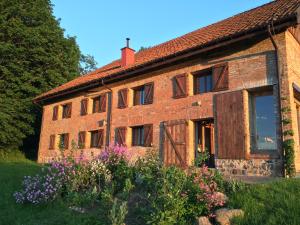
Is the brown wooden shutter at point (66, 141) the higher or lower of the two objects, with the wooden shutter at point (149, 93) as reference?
lower

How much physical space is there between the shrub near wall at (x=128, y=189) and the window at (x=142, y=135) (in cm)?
467

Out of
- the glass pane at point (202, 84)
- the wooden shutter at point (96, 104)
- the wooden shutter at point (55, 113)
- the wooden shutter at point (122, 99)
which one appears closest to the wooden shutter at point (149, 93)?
the wooden shutter at point (122, 99)

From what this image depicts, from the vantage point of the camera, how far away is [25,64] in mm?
21750

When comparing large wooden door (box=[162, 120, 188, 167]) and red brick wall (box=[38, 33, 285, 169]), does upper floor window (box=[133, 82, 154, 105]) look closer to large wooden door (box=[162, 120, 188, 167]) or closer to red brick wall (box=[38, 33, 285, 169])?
red brick wall (box=[38, 33, 285, 169])

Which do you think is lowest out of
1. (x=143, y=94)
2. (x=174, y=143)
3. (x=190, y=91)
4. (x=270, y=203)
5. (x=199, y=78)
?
(x=270, y=203)

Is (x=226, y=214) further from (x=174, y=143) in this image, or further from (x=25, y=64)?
(x=25, y=64)

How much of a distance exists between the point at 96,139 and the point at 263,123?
344 inches

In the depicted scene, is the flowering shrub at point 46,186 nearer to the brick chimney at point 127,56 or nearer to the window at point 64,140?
the window at point 64,140

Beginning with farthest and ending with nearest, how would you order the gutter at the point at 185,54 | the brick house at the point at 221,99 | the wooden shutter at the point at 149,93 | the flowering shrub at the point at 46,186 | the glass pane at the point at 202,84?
the wooden shutter at the point at 149,93 < the glass pane at the point at 202,84 < the brick house at the point at 221,99 < the gutter at the point at 185,54 < the flowering shrub at the point at 46,186

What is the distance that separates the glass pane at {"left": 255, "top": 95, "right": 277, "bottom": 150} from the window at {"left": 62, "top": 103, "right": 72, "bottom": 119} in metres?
11.3

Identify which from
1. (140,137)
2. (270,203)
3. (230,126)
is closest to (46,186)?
(270,203)

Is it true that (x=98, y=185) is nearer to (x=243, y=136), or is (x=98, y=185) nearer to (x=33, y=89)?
(x=243, y=136)

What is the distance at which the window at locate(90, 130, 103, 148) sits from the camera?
14.7 metres

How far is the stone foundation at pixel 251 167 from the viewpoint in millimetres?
8727
